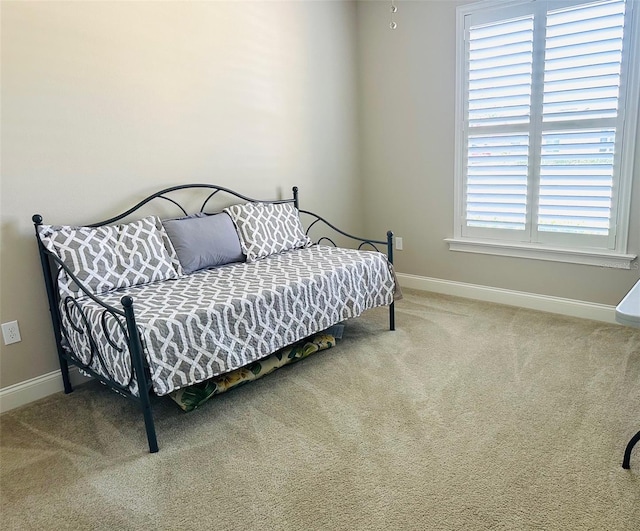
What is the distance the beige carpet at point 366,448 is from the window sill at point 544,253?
1.59 ft

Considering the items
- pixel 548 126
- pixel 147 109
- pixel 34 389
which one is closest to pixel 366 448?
pixel 34 389

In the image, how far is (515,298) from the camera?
3580mm

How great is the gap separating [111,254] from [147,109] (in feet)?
3.08

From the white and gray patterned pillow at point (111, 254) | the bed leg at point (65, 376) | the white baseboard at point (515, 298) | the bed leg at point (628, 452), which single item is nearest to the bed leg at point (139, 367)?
the white and gray patterned pillow at point (111, 254)

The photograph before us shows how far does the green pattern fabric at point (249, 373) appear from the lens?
231 cm

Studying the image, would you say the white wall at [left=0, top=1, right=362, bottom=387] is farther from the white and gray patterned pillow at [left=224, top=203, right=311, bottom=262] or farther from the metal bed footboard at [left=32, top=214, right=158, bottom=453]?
the white and gray patterned pillow at [left=224, top=203, right=311, bottom=262]

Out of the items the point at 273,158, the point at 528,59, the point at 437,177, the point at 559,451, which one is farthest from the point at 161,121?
the point at 559,451

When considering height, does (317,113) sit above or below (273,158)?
above

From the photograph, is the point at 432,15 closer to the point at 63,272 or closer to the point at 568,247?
the point at 568,247

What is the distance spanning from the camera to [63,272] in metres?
2.38

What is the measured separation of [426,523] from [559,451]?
685 millimetres

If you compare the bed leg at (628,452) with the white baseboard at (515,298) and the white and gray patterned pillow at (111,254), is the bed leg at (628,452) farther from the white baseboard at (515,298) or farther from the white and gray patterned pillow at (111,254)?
the white and gray patterned pillow at (111,254)

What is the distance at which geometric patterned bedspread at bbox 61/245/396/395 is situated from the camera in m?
2.06

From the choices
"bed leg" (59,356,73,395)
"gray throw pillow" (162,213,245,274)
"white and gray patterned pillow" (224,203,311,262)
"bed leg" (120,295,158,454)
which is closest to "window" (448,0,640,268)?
"white and gray patterned pillow" (224,203,311,262)
